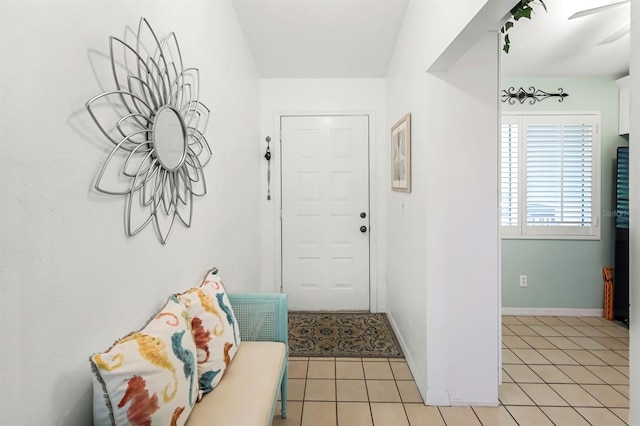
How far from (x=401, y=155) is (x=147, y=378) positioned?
2266 millimetres

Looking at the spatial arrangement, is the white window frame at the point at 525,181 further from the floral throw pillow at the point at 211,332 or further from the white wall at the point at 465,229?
the floral throw pillow at the point at 211,332

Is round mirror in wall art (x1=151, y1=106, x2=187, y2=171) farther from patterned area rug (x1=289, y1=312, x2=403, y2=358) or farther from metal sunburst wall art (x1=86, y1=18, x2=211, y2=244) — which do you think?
patterned area rug (x1=289, y1=312, x2=403, y2=358)

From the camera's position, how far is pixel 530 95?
351 cm

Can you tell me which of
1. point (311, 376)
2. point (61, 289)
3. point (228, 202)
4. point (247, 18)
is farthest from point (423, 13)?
point (311, 376)

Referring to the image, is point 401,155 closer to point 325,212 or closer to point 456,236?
point 456,236

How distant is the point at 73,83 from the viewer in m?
0.92

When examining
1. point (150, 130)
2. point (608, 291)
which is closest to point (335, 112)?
point (150, 130)

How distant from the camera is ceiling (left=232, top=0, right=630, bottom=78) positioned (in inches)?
95.7

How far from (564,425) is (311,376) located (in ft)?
4.79

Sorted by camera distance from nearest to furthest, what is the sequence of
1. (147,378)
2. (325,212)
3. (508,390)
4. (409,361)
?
(147,378) → (508,390) → (409,361) → (325,212)

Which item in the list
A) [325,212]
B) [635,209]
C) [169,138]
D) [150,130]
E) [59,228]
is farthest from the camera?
[325,212]

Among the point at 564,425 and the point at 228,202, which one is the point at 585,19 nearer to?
the point at 564,425

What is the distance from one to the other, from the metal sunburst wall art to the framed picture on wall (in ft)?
4.64

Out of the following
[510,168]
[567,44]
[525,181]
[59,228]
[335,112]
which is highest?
[567,44]
